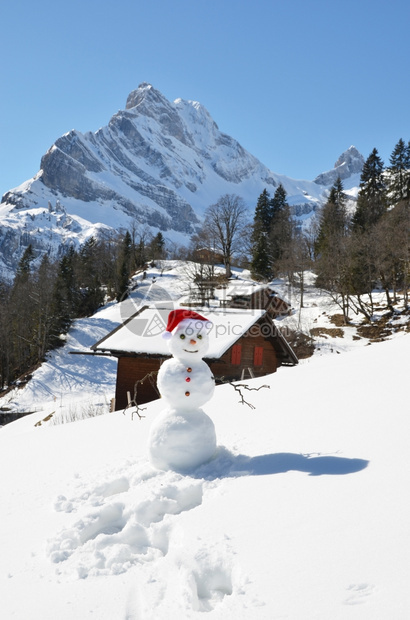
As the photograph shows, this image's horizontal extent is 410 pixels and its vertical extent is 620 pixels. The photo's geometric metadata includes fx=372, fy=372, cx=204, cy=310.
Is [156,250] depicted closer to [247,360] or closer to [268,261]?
[268,261]

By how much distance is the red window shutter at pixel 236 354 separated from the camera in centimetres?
1641

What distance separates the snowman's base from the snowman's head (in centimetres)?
77

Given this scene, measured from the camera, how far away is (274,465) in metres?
4.19

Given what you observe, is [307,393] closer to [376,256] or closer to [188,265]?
[376,256]

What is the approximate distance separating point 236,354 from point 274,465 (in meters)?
12.4

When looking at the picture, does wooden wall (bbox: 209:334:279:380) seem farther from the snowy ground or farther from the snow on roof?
the snowy ground

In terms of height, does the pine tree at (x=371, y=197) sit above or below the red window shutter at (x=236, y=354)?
above

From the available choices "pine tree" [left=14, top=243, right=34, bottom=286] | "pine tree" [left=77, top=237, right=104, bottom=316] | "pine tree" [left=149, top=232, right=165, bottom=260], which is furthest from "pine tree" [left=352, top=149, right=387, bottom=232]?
"pine tree" [left=14, top=243, right=34, bottom=286]

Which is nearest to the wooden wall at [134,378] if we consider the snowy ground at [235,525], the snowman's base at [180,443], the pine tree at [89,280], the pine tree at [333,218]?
the snowy ground at [235,525]

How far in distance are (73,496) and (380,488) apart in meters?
3.27

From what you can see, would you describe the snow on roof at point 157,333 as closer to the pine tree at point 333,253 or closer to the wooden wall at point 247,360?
the wooden wall at point 247,360

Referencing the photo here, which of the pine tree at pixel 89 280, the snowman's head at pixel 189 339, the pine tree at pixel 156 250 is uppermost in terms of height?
the pine tree at pixel 156 250

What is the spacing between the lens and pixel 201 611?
2.34 meters

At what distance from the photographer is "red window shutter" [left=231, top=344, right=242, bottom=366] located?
53.8 feet
